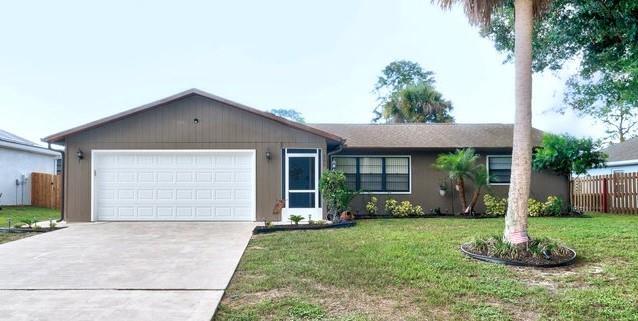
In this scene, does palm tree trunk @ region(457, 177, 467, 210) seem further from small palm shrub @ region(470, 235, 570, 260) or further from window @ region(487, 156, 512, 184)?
small palm shrub @ region(470, 235, 570, 260)

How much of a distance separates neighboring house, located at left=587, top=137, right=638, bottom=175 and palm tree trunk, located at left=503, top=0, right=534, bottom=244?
608 inches

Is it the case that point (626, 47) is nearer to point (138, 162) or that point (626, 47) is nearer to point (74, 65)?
point (138, 162)

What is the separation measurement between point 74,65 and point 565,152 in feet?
72.5

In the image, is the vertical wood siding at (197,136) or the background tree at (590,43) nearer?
the background tree at (590,43)

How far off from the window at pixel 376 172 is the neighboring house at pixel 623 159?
10175 mm

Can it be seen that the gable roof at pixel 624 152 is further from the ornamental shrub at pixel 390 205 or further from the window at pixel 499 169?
the ornamental shrub at pixel 390 205

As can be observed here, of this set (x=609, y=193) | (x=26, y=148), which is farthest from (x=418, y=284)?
(x=26, y=148)

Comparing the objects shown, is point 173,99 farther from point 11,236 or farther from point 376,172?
point 376,172

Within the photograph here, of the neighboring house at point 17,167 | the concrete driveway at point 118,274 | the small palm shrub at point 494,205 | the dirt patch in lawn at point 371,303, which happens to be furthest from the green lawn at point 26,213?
the small palm shrub at point 494,205

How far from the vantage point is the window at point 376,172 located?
15688 mm

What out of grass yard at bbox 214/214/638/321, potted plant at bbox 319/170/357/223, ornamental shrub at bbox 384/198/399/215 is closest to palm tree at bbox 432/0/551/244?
grass yard at bbox 214/214/638/321

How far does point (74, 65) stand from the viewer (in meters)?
22.6

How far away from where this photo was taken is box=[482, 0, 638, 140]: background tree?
1052 cm

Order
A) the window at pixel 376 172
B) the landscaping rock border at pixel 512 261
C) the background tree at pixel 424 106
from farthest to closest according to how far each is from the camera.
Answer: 1. the background tree at pixel 424 106
2. the window at pixel 376 172
3. the landscaping rock border at pixel 512 261
